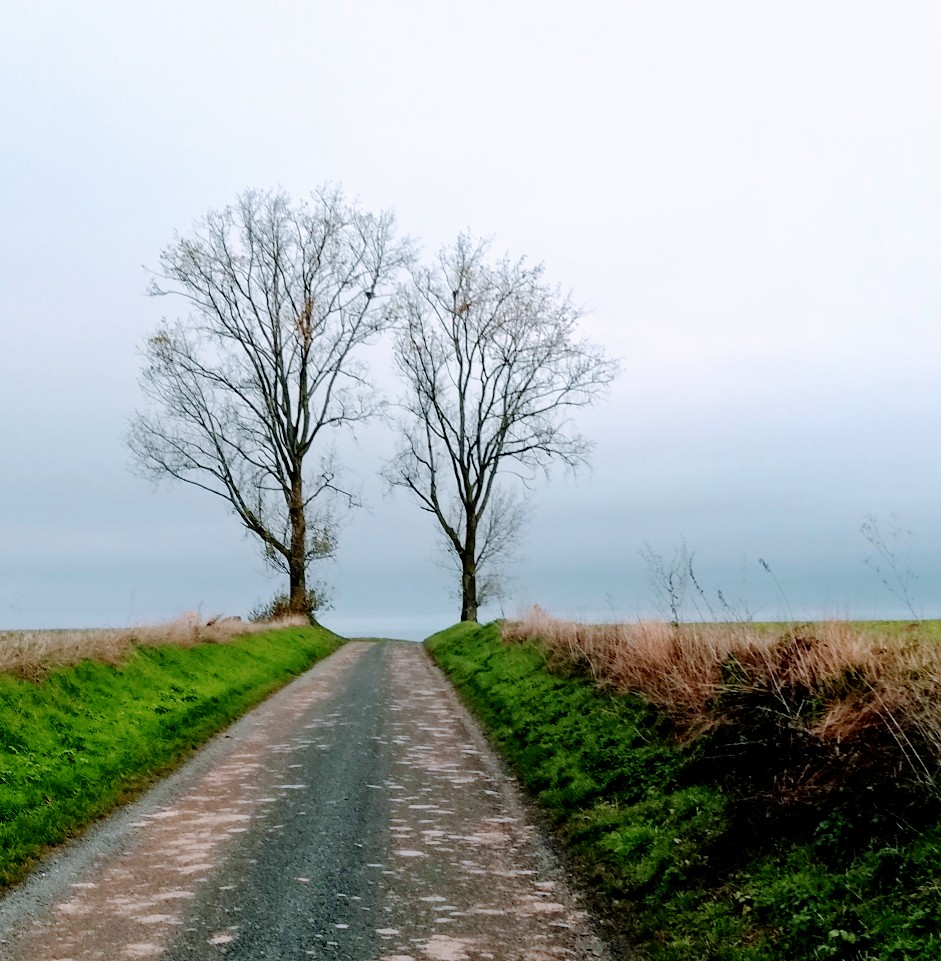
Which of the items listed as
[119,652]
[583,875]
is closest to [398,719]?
[119,652]

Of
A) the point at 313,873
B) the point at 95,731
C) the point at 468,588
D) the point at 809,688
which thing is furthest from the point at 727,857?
the point at 468,588

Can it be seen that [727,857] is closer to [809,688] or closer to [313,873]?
[809,688]

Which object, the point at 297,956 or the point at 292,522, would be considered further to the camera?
the point at 292,522

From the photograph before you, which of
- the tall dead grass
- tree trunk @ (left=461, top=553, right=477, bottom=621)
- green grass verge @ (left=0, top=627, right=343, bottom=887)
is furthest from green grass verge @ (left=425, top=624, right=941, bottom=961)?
tree trunk @ (left=461, top=553, right=477, bottom=621)

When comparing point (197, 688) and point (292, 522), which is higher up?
point (292, 522)

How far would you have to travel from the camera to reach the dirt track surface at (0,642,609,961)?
19.9ft

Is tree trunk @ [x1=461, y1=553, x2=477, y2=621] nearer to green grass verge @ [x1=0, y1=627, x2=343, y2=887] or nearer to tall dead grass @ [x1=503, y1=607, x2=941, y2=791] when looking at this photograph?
green grass verge @ [x1=0, y1=627, x2=343, y2=887]

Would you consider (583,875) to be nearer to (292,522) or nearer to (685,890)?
(685,890)

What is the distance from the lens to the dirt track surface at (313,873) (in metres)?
6.06

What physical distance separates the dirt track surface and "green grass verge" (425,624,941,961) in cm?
56

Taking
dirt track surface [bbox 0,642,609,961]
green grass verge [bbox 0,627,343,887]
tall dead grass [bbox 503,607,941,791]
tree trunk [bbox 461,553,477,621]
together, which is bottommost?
dirt track surface [bbox 0,642,609,961]

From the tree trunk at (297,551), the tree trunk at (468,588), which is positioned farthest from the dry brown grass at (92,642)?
the tree trunk at (468,588)

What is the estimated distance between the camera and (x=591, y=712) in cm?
1262

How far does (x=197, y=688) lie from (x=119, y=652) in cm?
169
